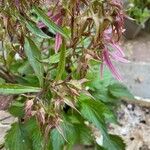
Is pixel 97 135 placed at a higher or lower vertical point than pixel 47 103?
lower

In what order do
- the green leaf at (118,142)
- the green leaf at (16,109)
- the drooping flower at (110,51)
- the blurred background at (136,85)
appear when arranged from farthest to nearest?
the blurred background at (136,85) → the green leaf at (118,142) → the green leaf at (16,109) → the drooping flower at (110,51)

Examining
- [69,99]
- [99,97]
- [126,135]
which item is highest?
[69,99]

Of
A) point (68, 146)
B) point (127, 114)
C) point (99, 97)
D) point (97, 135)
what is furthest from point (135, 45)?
point (68, 146)

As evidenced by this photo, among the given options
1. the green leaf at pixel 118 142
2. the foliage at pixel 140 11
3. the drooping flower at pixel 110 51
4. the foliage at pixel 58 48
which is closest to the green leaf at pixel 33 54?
the foliage at pixel 58 48

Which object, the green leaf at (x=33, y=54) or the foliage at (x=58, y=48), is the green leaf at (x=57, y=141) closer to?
the foliage at (x=58, y=48)

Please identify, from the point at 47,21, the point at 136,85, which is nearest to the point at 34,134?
the point at 47,21

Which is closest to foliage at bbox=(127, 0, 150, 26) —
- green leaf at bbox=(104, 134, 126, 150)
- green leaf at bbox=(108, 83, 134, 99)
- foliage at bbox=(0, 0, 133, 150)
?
green leaf at bbox=(108, 83, 134, 99)

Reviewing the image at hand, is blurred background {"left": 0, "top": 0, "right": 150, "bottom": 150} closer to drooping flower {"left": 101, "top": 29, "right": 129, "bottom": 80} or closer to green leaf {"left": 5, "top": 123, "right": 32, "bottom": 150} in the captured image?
green leaf {"left": 5, "top": 123, "right": 32, "bottom": 150}

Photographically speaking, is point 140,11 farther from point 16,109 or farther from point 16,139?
point 16,139

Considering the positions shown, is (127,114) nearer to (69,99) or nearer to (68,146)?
(68,146)
